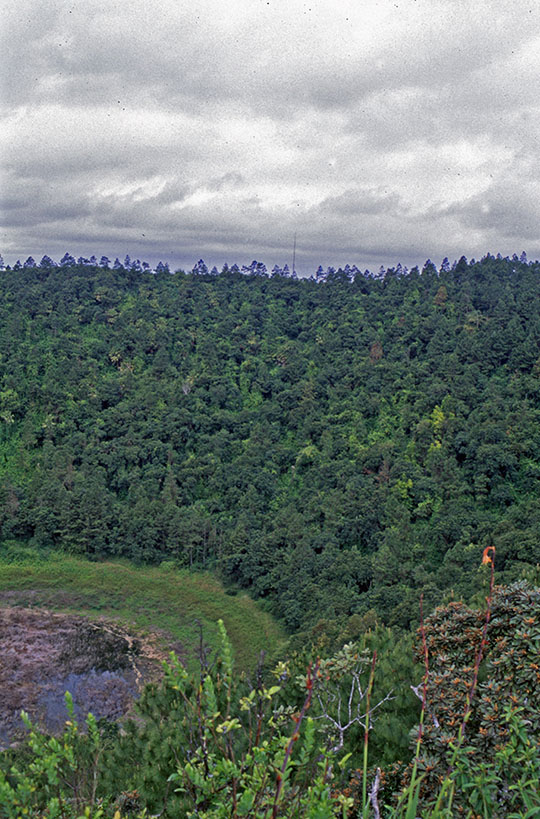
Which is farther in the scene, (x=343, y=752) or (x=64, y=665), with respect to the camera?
(x=64, y=665)

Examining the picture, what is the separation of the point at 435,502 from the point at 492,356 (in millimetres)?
14253

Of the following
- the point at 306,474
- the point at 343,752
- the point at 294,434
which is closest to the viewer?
the point at 343,752

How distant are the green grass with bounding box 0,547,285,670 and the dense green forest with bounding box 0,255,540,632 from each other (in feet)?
3.42

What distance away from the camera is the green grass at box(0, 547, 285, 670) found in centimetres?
2559

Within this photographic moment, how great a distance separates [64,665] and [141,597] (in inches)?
228

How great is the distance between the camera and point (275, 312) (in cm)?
5647

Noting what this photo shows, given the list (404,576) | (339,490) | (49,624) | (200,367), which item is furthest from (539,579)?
(200,367)

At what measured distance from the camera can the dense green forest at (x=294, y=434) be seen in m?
26.6

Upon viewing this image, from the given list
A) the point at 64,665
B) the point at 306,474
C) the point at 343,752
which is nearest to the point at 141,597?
the point at 64,665

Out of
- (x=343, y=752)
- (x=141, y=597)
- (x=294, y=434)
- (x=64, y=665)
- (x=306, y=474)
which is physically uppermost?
(x=343, y=752)

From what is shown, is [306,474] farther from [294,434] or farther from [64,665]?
[64,665]

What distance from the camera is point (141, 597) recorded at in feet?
94.2

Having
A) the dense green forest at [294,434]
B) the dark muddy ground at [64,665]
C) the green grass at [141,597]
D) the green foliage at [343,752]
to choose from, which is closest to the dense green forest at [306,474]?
the green foliage at [343,752]

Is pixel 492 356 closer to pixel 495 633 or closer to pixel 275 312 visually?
pixel 275 312
